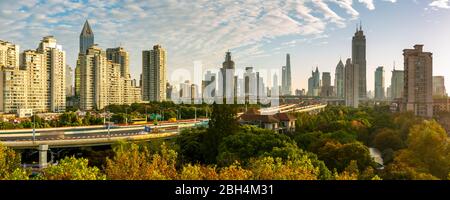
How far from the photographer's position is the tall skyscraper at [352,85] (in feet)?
51.6

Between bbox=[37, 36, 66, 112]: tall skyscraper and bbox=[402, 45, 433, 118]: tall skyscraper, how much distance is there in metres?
13.3

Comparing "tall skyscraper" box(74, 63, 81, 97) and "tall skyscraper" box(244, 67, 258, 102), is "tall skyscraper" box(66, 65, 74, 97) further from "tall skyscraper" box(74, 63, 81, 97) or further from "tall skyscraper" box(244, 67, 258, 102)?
"tall skyscraper" box(244, 67, 258, 102)

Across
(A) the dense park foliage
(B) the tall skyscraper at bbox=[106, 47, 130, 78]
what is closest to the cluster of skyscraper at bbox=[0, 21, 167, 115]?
(B) the tall skyscraper at bbox=[106, 47, 130, 78]

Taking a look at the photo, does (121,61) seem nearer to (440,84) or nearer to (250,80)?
(250,80)

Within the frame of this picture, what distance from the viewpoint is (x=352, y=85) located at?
18.4 m

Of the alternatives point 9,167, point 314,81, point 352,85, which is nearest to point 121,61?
point 314,81

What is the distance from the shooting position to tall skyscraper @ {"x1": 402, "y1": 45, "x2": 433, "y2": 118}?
37.4 feet

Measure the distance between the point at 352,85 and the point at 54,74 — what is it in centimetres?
1389

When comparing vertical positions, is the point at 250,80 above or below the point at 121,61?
below

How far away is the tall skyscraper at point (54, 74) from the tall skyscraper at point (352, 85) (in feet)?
39.0

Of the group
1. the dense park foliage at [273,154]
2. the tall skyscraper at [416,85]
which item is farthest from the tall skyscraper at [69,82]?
the tall skyscraper at [416,85]

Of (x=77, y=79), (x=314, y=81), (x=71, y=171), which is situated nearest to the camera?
(x=71, y=171)

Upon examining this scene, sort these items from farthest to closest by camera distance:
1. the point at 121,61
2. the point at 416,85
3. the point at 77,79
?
1. the point at 77,79
2. the point at 121,61
3. the point at 416,85
